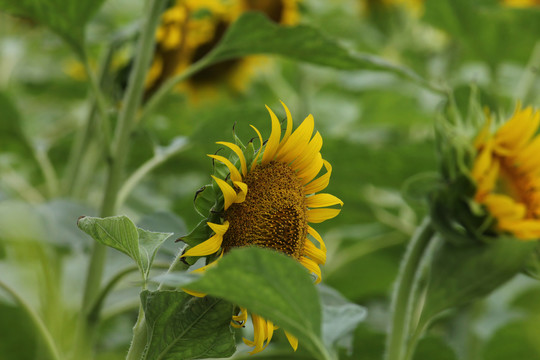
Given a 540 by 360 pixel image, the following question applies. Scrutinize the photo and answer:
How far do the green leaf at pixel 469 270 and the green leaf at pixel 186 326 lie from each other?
0.48 feet

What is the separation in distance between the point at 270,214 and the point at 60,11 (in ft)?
1.07

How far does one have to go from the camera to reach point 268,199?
0.33 metres

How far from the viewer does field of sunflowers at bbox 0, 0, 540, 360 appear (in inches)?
12.7

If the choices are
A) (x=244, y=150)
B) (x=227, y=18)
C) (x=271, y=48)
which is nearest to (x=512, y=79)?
(x=227, y=18)

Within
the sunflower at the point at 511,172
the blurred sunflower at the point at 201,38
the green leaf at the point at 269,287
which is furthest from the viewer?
the blurred sunflower at the point at 201,38

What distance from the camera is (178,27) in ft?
2.76

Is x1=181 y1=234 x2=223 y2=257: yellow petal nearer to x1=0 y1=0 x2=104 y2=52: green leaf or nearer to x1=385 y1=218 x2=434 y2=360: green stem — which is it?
x1=385 y1=218 x2=434 y2=360: green stem

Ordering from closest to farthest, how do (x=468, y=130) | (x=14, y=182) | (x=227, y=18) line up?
(x=468, y=130) → (x=14, y=182) → (x=227, y=18)

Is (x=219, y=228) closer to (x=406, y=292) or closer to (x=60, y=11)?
(x=406, y=292)

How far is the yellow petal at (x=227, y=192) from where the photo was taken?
1.01 ft

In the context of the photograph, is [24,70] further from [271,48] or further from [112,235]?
[112,235]

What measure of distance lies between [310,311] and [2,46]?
91cm

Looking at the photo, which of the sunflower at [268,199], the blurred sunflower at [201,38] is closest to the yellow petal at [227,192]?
the sunflower at [268,199]

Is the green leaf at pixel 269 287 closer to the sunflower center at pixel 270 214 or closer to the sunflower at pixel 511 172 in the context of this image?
the sunflower center at pixel 270 214
